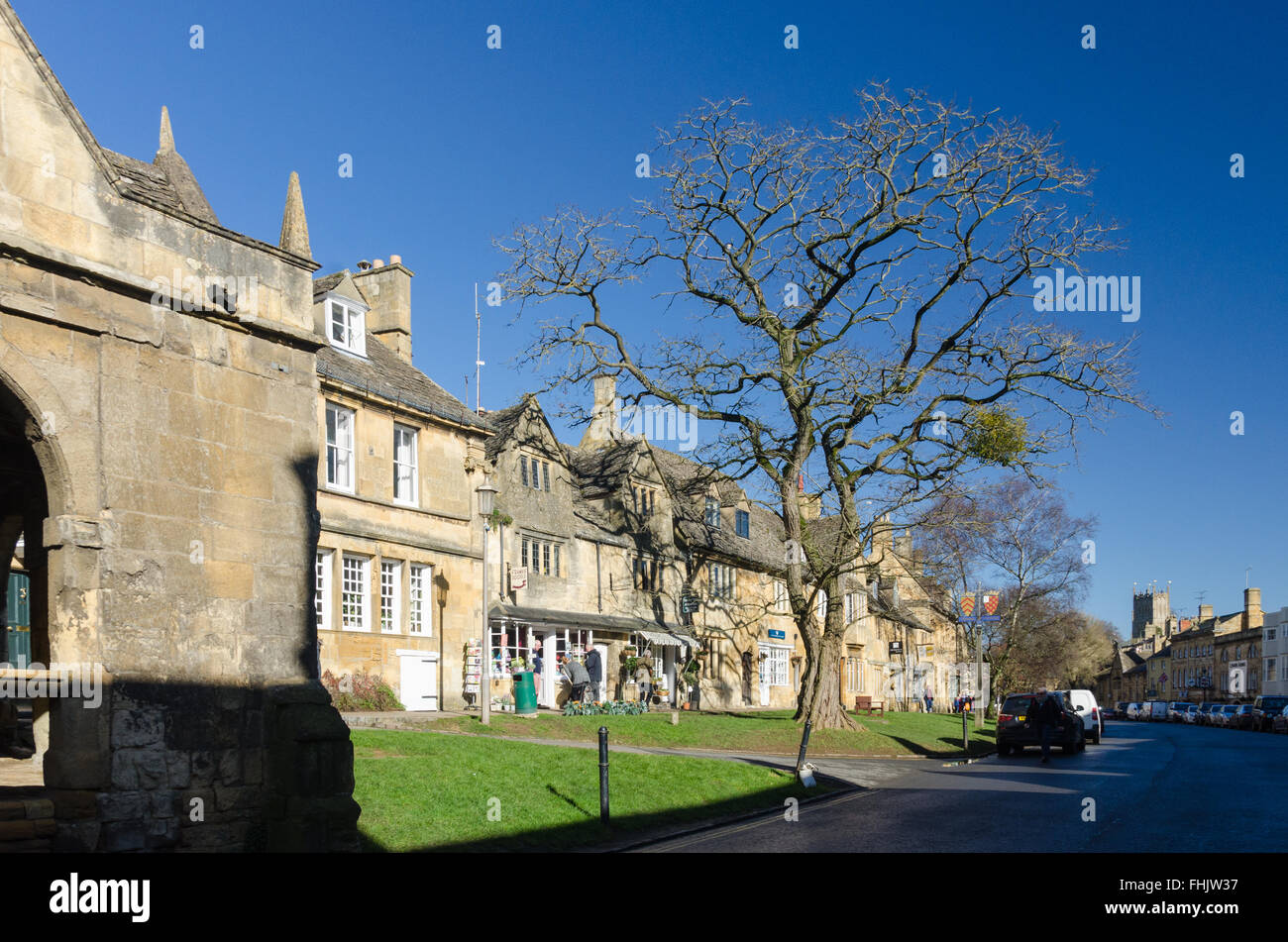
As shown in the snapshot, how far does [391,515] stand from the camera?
90.0 feet

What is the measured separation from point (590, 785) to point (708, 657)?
98.2 feet

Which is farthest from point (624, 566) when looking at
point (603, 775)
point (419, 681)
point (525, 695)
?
point (603, 775)

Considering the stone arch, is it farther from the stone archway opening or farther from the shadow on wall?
the shadow on wall

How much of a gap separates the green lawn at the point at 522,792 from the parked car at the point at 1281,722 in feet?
162

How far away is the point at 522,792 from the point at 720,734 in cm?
1354

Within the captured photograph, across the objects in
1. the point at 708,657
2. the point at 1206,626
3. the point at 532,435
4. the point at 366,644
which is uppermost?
the point at 532,435

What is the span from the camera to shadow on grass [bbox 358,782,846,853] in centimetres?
1127

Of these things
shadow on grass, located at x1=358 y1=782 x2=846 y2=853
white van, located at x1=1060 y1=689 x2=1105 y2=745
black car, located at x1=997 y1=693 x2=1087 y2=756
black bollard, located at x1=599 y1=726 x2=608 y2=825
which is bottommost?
white van, located at x1=1060 y1=689 x2=1105 y2=745

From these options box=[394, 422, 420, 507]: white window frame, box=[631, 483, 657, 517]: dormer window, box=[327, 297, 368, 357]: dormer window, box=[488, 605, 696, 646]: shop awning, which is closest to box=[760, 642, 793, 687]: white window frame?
box=[488, 605, 696, 646]: shop awning

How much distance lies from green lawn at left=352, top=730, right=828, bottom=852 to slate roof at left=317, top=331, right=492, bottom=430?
36.3ft

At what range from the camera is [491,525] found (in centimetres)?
3155

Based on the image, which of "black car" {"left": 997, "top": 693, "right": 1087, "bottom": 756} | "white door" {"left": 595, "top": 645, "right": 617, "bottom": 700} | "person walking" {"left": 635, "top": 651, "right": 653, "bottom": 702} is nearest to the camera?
"black car" {"left": 997, "top": 693, "right": 1087, "bottom": 756}
